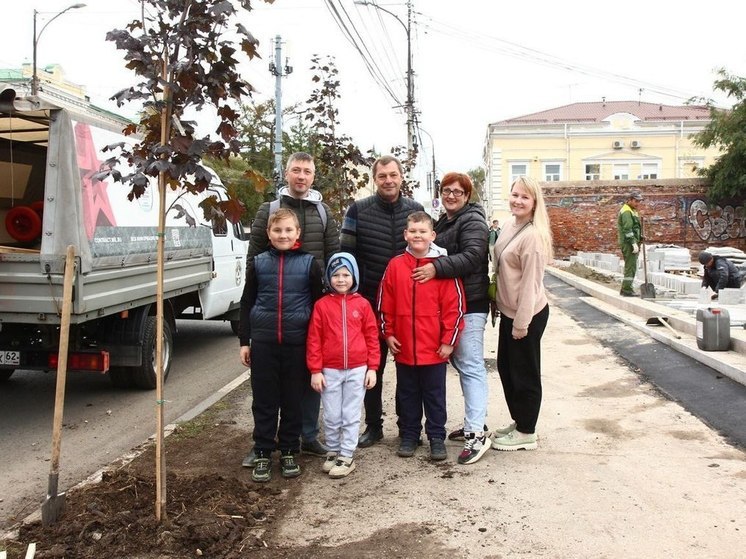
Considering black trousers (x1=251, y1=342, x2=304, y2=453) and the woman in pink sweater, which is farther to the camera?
the woman in pink sweater

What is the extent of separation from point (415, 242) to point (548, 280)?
18.6m

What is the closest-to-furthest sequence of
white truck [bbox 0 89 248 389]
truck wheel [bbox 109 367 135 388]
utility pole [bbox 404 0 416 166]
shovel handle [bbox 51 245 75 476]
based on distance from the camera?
shovel handle [bbox 51 245 75 476] → white truck [bbox 0 89 248 389] → truck wheel [bbox 109 367 135 388] → utility pole [bbox 404 0 416 166]

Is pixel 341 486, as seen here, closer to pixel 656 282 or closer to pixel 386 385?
pixel 386 385

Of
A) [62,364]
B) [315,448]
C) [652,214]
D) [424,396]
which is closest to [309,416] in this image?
[315,448]

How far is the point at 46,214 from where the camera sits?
18.4ft

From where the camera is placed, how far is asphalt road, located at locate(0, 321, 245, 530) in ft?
15.7

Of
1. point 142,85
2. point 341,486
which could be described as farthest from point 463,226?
point 142,85

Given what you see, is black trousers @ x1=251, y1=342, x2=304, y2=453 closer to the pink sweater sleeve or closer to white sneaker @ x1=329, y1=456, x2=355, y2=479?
white sneaker @ x1=329, y1=456, x2=355, y2=479

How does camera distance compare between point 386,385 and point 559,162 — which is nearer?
point 386,385

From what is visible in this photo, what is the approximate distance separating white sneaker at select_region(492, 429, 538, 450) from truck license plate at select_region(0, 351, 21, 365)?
13.8 ft

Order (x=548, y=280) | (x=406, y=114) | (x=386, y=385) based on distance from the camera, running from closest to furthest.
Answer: (x=386, y=385) < (x=548, y=280) < (x=406, y=114)

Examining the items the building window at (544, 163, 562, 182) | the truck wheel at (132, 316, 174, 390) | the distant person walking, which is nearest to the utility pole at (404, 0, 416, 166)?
the distant person walking

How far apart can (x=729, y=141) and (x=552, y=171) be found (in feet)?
48.9

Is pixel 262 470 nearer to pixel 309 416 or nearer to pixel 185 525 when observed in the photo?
pixel 309 416
